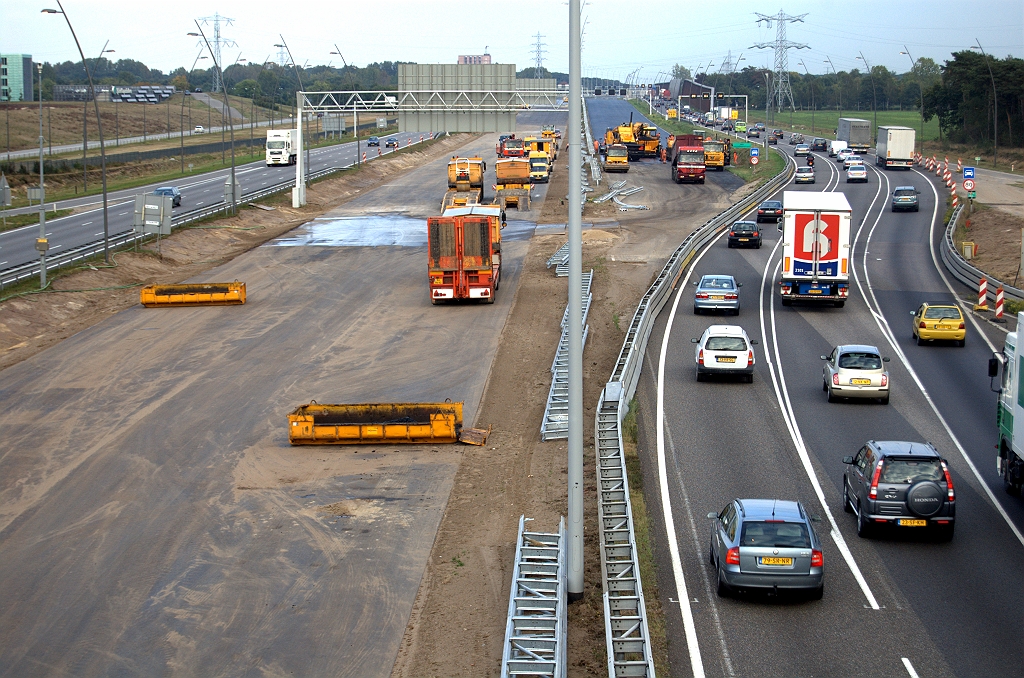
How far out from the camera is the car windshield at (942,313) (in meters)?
35.0

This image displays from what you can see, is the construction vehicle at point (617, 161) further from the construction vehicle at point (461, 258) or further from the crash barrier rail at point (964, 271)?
the construction vehicle at point (461, 258)

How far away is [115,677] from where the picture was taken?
14672 mm

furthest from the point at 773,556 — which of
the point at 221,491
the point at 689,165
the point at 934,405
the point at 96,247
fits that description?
the point at 689,165

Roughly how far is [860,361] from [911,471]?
1056cm

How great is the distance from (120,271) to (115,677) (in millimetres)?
36349

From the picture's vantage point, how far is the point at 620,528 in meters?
18.0

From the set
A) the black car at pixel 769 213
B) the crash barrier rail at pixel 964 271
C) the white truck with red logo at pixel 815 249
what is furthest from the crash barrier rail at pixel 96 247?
the crash barrier rail at pixel 964 271

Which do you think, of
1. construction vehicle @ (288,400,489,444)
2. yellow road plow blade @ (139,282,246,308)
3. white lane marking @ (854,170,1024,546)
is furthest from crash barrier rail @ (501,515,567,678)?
yellow road plow blade @ (139,282,246,308)

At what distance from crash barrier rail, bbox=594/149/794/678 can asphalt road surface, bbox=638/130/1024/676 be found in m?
0.68

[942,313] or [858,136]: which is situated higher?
→ [858,136]

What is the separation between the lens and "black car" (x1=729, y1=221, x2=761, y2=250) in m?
55.0

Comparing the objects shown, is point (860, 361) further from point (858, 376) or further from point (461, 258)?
point (461, 258)

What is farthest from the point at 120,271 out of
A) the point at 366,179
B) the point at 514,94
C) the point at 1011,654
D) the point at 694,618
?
the point at 366,179

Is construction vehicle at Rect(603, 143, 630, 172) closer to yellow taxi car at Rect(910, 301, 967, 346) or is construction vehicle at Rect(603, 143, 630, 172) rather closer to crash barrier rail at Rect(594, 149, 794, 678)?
crash barrier rail at Rect(594, 149, 794, 678)
